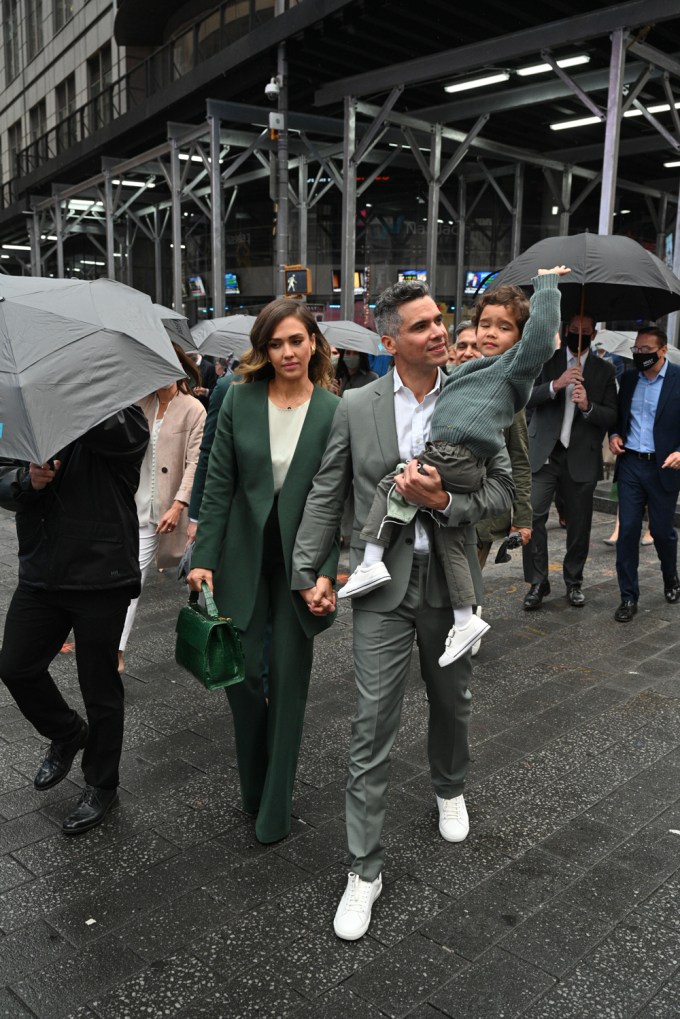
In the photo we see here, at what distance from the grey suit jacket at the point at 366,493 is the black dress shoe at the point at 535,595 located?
12.4 feet

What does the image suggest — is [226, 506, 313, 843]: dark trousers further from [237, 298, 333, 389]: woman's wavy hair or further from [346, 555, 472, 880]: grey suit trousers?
[237, 298, 333, 389]: woman's wavy hair

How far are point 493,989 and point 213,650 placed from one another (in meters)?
1.47

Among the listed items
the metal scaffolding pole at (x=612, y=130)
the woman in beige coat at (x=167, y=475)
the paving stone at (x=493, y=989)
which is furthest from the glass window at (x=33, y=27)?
the paving stone at (x=493, y=989)

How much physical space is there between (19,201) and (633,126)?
79.0ft

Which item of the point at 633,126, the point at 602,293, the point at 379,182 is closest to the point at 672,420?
the point at 602,293

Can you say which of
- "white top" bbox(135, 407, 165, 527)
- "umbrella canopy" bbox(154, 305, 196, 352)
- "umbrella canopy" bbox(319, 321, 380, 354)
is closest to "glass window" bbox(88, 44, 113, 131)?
"umbrella canopy" bbox(319, 321, 380, 354)

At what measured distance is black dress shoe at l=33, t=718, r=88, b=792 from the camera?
13.1 ft

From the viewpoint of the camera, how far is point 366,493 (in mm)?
3266

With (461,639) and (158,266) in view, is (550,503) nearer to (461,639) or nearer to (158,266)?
(461,639)

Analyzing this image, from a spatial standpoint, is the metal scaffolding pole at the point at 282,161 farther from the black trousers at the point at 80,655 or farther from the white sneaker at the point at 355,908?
the white sneaker at the point at 355,908

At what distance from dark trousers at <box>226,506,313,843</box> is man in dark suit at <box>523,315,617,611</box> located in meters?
3.83

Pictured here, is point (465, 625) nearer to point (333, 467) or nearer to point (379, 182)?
point (333, 467)

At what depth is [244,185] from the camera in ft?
89.6

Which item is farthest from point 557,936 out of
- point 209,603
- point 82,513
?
point 82,513
